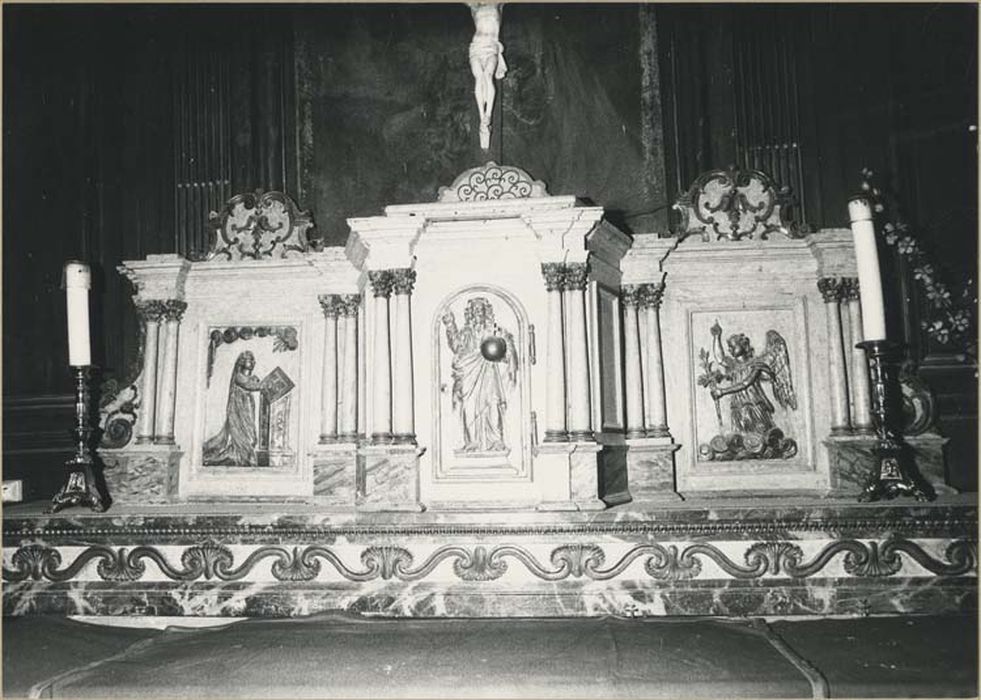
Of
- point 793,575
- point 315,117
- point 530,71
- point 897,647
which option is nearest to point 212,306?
point 315,117

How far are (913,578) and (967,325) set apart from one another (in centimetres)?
203

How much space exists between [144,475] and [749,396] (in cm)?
396

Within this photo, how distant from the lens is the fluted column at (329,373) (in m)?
4.98

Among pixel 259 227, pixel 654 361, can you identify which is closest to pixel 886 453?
pixel 654 361

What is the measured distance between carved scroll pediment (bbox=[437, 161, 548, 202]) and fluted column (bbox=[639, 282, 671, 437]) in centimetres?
98

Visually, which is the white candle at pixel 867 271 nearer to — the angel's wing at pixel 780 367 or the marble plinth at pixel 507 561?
the angel's wing at pixel 780 367

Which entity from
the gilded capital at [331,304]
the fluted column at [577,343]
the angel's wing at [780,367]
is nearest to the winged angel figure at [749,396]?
the angel's wing at [780,367]

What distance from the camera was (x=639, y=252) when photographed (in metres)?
4.87

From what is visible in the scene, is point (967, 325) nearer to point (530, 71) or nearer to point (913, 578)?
point (913, 578)

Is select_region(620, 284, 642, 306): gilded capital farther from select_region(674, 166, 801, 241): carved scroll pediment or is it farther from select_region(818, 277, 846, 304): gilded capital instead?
select_region(818, 277, 846, 304): gilded capital

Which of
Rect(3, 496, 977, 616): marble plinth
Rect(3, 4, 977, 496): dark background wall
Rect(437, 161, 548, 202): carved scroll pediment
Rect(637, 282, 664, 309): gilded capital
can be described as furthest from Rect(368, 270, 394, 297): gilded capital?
Rect(637, 282, 664, 309): gilded capital

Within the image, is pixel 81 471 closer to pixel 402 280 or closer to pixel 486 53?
pixel 402 280

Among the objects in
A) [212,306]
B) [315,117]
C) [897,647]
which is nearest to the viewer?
[897,647]

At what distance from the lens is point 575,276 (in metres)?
4.21
